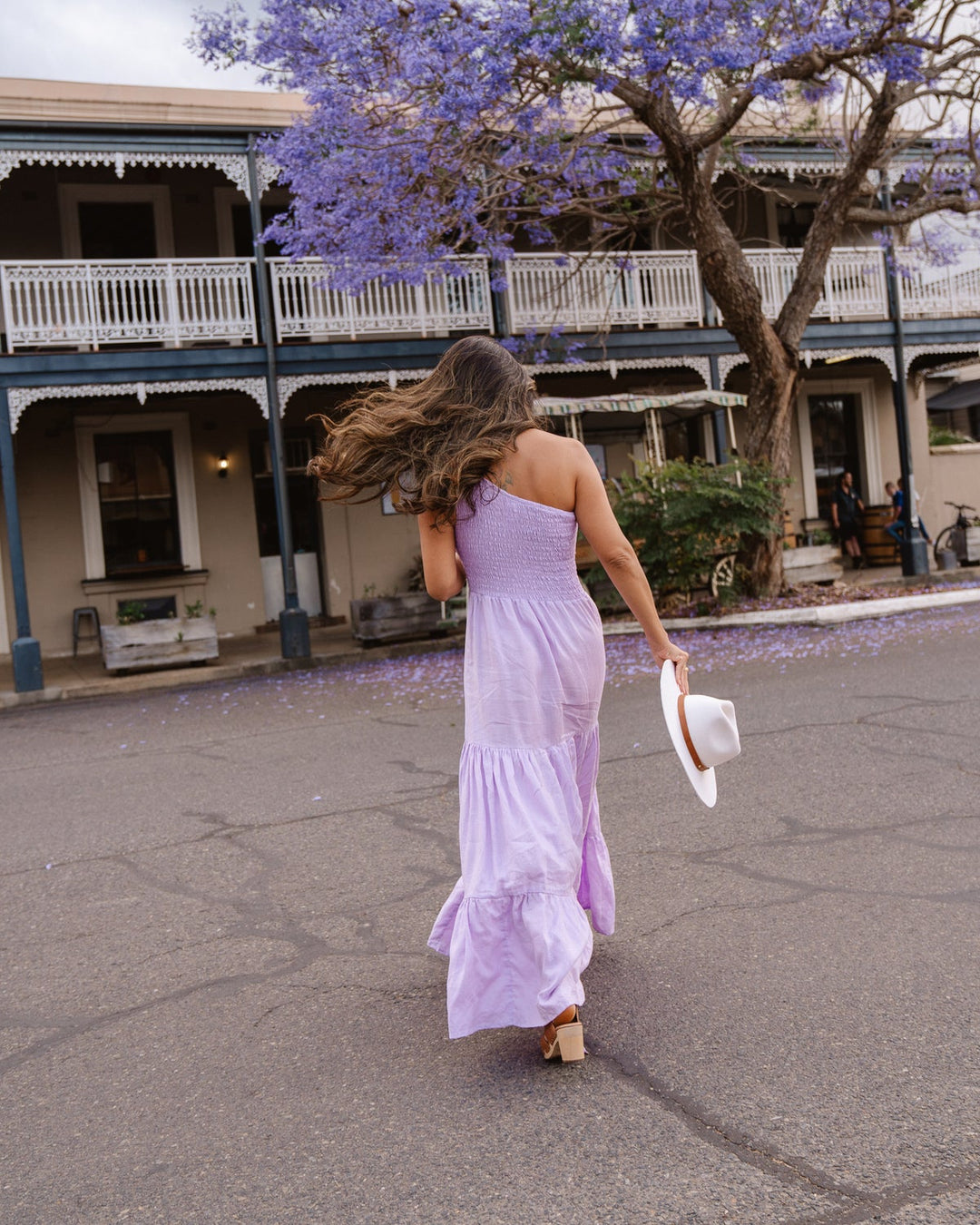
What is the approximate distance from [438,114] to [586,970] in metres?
10.2

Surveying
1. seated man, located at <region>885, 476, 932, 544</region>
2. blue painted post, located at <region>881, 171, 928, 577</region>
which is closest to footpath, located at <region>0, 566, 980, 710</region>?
blue painted post, located at <region>881, 171, 928, 577</region>

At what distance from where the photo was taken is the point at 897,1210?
2.25 meters

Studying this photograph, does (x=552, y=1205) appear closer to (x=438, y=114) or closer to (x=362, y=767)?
(x=362, y=767)

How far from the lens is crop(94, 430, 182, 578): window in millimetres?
16422

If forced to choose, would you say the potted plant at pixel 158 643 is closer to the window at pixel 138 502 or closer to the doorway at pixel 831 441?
the window at pixel 138 502

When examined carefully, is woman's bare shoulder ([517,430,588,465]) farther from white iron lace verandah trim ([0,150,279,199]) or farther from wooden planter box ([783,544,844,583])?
wooden planter box ([783,544,844,583])

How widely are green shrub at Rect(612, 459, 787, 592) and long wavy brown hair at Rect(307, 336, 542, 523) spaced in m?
9.87

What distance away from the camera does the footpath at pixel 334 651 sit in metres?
13.0

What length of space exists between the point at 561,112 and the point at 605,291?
13.4 ft

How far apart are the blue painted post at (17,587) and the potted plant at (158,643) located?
2.75 ft

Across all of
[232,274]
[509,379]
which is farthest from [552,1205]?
[232,274]

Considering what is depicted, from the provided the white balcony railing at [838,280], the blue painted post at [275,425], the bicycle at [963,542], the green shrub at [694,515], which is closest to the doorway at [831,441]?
the bicycle at [963,542]

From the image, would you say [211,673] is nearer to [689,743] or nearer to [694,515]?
[694,515]

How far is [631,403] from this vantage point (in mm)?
14359
